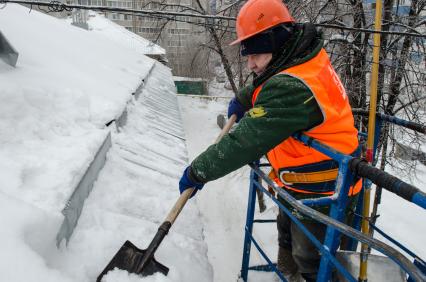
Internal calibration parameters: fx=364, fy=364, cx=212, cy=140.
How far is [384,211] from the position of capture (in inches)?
327

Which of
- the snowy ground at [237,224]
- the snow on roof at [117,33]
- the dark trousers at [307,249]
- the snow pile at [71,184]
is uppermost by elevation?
the snow on roof at [117,33]

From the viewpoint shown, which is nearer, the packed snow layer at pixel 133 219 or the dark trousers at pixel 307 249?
the packed snow layer at pixel 133 219

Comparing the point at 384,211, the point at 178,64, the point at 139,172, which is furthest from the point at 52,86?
the point at 178,64

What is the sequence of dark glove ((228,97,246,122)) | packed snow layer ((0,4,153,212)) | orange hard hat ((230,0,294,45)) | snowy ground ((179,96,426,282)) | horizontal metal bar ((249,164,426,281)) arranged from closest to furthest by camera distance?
horizontal metal bar ((249,164,426,281)) → packed snow layer ((0,4,153,212)) → orange hard hat ((230,0,294,45)) → dark glove ((228,97,246,122)) → snowy ground ((179,96,426,282))

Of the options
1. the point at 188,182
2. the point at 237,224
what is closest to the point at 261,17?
the point at 188,182

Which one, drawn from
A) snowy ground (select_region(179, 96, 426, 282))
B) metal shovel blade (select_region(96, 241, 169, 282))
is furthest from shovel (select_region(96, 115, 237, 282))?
snowy ground (select_region(179, 96, 426, 282))

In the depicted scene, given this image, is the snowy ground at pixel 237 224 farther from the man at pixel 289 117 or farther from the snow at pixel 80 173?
the man at pixel 289 117

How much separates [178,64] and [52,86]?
42451 millimetres

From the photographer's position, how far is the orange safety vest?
2.04m

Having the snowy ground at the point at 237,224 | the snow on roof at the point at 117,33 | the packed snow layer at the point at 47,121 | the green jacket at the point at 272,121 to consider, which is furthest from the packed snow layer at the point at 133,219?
the snow on roof at the point at 117,33

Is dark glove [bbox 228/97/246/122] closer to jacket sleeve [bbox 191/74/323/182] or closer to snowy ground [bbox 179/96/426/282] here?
jacket sleeve [bbox 191/74/323/182]

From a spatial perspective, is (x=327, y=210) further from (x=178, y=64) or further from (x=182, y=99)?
(x=178, y=64)

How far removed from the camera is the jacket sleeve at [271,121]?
6.53 feet

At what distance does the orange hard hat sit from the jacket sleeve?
1.37ft
